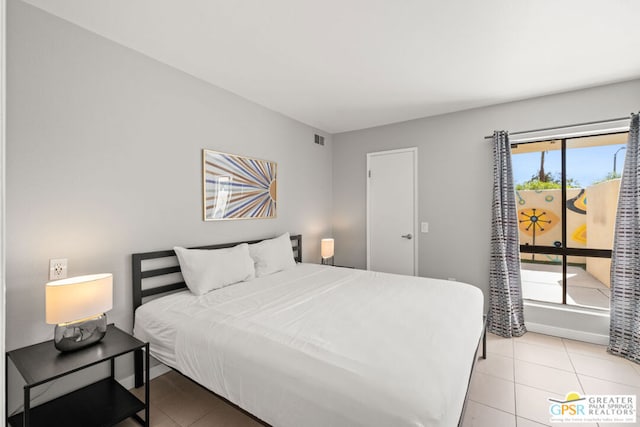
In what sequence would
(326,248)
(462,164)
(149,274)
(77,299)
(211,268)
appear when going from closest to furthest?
(77,299) < (149,274) < (211,268) < (462,164) < (326,248)

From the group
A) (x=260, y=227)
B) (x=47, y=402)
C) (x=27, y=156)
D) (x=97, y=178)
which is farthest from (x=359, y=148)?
(x=47, y=402)

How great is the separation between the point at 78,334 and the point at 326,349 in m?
1.46

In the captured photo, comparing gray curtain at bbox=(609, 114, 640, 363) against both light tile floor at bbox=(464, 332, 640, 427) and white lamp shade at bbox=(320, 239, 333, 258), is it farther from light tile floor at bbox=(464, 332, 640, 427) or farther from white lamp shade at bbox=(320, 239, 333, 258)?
white lamp shade at bbox=(320, 239, 333, 258)

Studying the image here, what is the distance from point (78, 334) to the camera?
1739 mm

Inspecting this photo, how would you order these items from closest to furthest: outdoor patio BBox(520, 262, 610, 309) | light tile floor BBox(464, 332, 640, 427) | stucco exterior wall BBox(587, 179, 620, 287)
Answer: light tile floor BBox(464, 332, 640, 427)
stucco exterior wall BBox(587, 179, 620, 287)
outdoor patio BBox(520, 262, 610, 309)

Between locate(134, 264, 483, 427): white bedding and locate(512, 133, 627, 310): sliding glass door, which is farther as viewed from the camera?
locate(512, 133, 627, 310): sliding glass door

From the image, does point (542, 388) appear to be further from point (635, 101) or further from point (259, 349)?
point (635, 101)

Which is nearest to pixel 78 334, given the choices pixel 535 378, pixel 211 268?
pixel 211 268

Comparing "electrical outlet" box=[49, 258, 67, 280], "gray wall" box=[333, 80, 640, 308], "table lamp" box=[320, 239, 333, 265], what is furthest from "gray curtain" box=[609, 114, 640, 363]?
"electrical outlet" box=[49, 258, 67, 280]

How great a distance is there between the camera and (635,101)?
2.80 m

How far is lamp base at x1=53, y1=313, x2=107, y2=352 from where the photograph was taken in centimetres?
170

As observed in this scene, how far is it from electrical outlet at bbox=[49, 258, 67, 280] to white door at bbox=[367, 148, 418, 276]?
339cm

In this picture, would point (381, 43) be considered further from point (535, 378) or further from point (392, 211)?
point (535, 378)

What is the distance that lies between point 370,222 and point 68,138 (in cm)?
343
